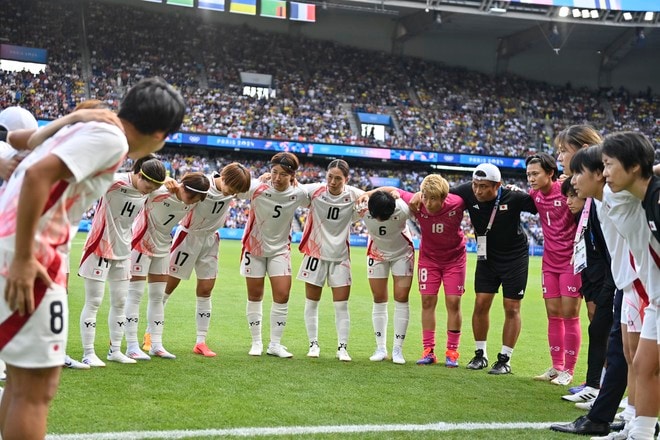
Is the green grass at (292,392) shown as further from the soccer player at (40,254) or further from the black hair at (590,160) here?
the black hair at (590,160)

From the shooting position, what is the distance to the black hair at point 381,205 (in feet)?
26.2

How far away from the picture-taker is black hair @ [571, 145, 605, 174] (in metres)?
5.06

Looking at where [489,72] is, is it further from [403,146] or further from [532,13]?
[403,146]

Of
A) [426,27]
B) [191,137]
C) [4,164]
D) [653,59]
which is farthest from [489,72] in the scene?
[4,164]

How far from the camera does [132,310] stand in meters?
7.99

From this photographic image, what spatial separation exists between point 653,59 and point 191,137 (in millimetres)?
36338

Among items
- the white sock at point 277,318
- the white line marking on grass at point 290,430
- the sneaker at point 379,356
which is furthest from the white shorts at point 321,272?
the white line marking on grass at point 290,430

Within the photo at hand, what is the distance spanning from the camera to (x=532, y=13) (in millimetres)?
47000

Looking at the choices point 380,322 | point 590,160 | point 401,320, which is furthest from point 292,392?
point 590,160

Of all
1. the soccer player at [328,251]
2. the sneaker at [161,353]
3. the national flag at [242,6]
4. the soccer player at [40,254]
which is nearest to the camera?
the soccer player at [40,254]

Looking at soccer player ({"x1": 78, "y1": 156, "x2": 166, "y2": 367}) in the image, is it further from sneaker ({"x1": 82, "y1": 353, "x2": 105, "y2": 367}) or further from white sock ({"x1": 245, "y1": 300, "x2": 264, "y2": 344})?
white sock ({"x1": 245, "y1": 300, "x2": 264, "y2": 344})

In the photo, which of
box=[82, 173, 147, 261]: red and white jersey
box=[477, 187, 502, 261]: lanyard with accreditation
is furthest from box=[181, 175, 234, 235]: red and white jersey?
box=[477, 187, 502, 261]: lanyard with accreditation

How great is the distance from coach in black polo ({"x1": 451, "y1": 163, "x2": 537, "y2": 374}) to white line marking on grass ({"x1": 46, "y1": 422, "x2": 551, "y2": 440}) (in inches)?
105

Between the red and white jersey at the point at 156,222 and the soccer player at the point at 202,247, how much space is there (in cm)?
35
